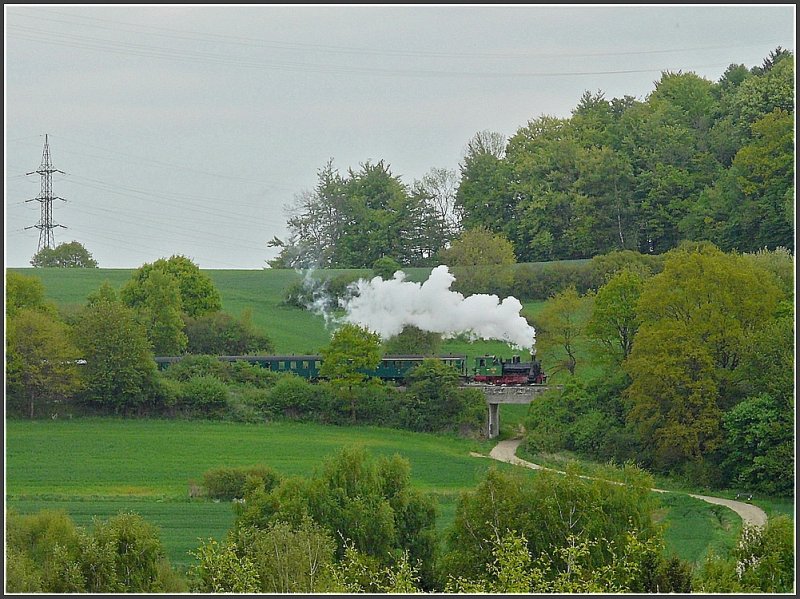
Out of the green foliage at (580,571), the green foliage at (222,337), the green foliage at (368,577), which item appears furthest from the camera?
the green foliage at (222,337)

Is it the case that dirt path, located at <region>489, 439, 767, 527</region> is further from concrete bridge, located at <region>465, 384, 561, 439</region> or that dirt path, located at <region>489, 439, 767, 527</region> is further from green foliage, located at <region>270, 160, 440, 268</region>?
green foliage, located at <region>270, 160, 440, 268</region>

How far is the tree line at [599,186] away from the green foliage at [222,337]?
1384 cm

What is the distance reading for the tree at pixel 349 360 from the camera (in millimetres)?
48938

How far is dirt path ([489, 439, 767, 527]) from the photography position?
36031 mm

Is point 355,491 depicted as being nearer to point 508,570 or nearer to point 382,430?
point 508,570

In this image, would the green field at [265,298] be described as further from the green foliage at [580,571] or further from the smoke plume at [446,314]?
the green foliage at [580,571]

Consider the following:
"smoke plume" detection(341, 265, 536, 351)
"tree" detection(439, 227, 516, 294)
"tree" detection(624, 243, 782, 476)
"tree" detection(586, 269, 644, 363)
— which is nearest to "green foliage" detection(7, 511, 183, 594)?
"tree" detection(624, 243, 782, 476)

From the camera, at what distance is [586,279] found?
6006 centimetres

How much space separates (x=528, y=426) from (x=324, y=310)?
20009 mm

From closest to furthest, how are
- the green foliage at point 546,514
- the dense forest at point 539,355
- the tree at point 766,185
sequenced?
the dense forest at point 539,355 < the green foliage at point 546,514 < the tree at point 766,185

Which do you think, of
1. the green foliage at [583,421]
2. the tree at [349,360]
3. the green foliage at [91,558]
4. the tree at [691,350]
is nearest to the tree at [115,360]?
the tree at [349,360]

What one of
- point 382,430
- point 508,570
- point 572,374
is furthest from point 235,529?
point 572,374

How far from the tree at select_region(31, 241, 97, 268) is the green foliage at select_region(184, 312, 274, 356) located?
77.6 ft

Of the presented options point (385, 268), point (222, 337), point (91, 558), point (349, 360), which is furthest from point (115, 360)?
point (91, 558)
